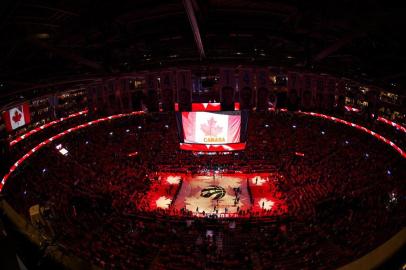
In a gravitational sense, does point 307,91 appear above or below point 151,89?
below

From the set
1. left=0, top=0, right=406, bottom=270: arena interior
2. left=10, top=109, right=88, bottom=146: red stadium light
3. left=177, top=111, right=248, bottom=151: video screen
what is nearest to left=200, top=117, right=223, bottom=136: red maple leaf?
left=177, top=111, right=248, bottom=151: video screen

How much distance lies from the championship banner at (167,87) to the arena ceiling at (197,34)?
248cm

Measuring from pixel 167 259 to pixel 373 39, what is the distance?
1917 centimetres

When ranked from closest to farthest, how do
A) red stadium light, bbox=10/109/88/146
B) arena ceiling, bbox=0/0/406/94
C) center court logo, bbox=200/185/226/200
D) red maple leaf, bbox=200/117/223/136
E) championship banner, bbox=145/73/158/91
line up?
arena ceiling, bbox=0/0/406/94 → championship banner, bbox=145/73/158/91 → red stadium light, bbox=10/109/88/146 → center court logo, bbox=200/185/226/200 → red maple leaf, bbox=200/117/223/136

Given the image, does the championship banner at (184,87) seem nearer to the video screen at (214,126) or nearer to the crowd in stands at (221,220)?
the video screen at (214,126)

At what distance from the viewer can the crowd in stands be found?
1630 centimetres

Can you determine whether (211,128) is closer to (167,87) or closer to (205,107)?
(205,107)

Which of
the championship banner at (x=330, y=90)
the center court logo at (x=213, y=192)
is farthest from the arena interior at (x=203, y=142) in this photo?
the center court logo at (x=213, y=192)

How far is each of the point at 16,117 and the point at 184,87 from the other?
Answer: 38.2ft

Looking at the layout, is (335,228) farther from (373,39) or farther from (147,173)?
(147,173)

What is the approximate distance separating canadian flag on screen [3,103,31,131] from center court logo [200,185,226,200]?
1472 centimetres

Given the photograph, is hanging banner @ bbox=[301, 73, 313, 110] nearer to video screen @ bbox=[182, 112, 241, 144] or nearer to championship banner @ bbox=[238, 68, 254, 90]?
championship banner @ bbox=[238, 68, 254, 90]

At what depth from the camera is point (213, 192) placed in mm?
29031

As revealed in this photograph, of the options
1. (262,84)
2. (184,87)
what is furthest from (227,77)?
(184,87)
